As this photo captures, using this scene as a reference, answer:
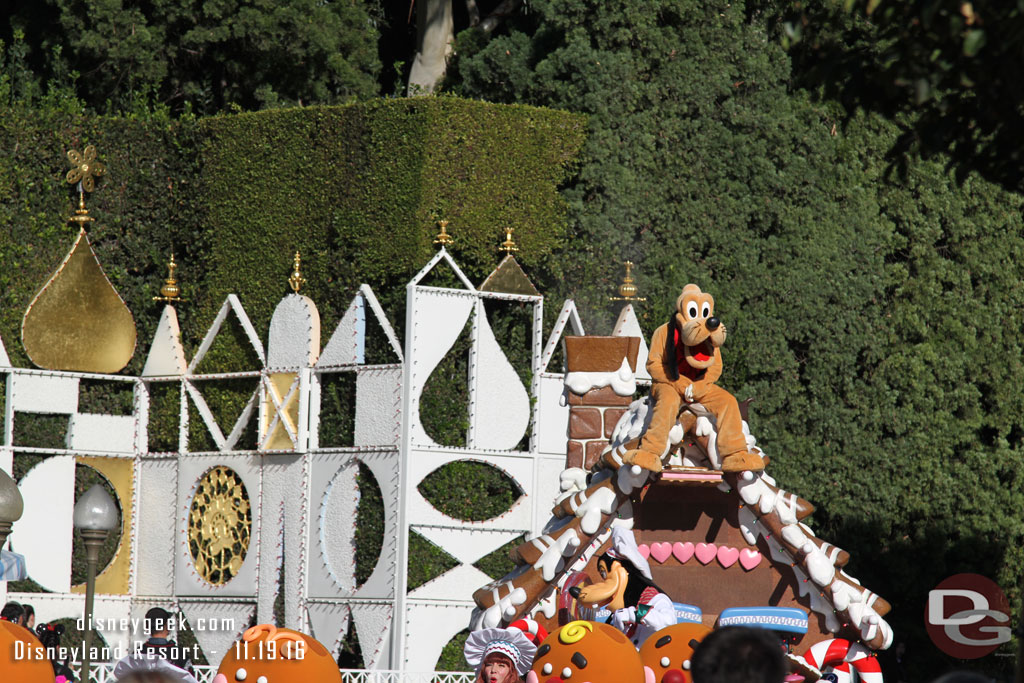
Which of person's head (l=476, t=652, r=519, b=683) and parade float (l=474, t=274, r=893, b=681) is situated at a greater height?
parade float (l=474, t=274, r=893, b=681)

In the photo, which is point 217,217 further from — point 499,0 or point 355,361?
point 499,0

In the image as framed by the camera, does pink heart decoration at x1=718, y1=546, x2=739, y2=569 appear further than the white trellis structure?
No

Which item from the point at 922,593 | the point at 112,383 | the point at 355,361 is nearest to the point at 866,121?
the point at 922,593

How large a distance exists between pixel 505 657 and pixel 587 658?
0.74m

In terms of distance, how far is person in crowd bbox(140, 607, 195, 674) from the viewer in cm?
1015

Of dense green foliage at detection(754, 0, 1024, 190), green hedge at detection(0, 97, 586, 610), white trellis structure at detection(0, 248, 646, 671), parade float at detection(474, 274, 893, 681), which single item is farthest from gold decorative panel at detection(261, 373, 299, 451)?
dense green foliage at detection(754, 0, 1024, 190)

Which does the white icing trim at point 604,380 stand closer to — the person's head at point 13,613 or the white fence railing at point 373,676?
the white fence railing at point 373,676

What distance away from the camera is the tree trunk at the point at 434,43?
645 inches

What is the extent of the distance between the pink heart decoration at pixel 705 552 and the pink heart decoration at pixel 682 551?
3 cm

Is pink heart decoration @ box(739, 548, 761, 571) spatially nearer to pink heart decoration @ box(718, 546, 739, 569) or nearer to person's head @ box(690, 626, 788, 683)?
pink heart decoration @ box(718, 546, 739, 569)

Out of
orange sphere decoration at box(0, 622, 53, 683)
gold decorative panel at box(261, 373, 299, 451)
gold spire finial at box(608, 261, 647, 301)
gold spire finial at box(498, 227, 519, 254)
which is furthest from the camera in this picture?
gold spire finial at box(608, 261, 647, 301)

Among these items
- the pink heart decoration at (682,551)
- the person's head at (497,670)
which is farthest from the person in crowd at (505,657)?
the pink heart decoration at (682,551)

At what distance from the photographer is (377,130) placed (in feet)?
42.4

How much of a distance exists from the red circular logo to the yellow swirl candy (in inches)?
88.1
